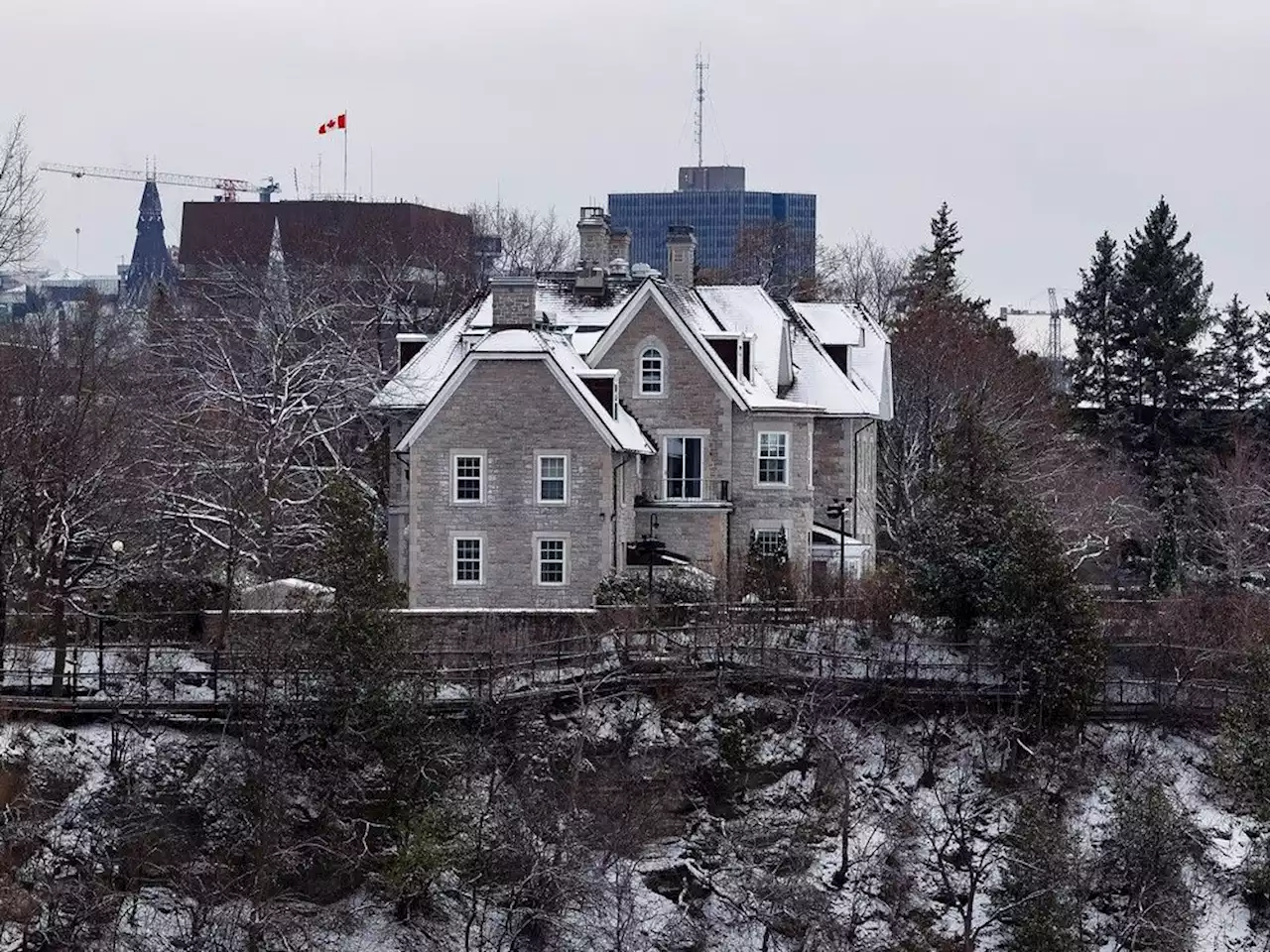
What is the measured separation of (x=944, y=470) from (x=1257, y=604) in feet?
→ 27.0

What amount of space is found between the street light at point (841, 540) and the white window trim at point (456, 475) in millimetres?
7785

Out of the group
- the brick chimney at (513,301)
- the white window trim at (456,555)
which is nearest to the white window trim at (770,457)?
the brick chimney at (513,301)

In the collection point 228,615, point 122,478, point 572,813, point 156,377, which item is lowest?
point 572,813

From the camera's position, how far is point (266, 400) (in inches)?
2188

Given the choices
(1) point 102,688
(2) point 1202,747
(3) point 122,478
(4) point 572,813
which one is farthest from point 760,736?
(3) point 122,478

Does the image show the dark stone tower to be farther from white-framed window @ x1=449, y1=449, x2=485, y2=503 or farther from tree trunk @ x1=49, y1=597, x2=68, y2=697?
tree trunk @ x1=49, y1=597, x2=68, y2=697

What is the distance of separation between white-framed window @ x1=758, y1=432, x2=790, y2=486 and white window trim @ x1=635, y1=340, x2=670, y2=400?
2539mm

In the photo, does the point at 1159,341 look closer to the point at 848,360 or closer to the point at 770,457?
the point at 848,360


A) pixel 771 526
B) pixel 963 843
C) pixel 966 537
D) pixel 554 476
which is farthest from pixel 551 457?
pixel 963 843

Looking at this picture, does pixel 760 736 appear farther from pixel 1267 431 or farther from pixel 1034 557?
pixel 1267 431

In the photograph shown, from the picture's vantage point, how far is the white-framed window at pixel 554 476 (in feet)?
157

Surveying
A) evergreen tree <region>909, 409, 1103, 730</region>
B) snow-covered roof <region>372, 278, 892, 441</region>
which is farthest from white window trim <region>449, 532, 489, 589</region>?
evergreen tree <region>909, 409, 1103, 730</region>

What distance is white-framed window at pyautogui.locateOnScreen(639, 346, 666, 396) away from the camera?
50769mm

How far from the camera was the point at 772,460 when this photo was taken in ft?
168
